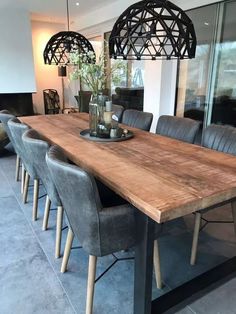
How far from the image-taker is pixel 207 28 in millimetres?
3990

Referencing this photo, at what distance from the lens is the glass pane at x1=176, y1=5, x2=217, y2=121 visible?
3.98 m

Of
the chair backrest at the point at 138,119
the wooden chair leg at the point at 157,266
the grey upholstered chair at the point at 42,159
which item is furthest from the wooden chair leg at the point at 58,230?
the chair backrest at the point at 138,119

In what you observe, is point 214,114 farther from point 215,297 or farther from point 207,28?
point 215,297

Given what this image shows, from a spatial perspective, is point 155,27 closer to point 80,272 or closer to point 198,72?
point 80,272

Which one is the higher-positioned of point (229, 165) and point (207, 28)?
point (207, 28)

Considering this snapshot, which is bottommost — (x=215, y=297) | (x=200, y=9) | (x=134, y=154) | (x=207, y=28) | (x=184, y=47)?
(x=215, y=297)

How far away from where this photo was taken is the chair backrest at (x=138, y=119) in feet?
10.2

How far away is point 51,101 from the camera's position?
25.5 ft

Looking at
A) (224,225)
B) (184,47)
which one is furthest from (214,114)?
(184,47)

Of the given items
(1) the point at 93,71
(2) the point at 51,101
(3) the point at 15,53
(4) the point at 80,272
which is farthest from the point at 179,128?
(2) the point at 51,101

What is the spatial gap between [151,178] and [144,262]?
17.1 inches

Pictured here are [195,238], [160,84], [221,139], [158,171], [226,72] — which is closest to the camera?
[158,171]

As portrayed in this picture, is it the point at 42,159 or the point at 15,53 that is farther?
the point at 15,53

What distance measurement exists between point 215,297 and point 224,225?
0.94 metres
